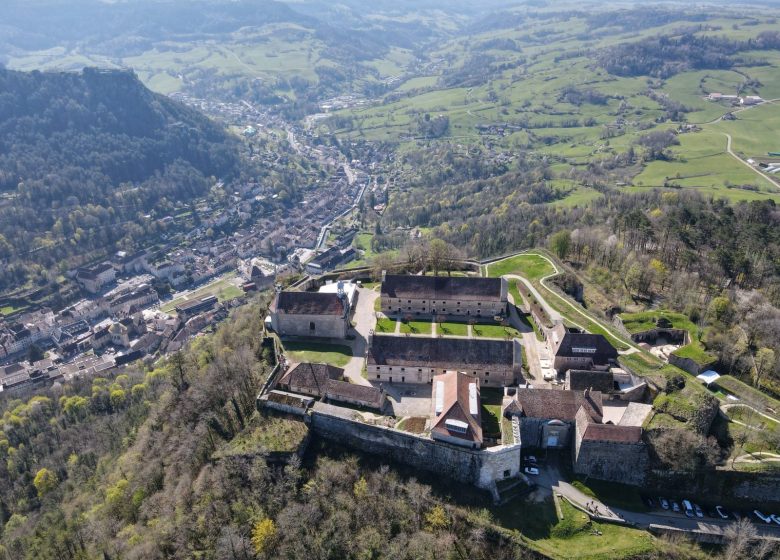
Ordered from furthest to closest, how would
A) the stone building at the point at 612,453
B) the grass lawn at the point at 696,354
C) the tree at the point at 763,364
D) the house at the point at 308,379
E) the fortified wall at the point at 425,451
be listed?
the house at the point at 308,379 < the grass lawn at the point at 696,354 < the tree at the point at 763,364 < the stone building at the point at 612,453 < the fortified wall at the point at 425,451

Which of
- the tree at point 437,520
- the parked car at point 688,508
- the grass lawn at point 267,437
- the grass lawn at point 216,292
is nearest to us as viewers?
the tree at point 437,520

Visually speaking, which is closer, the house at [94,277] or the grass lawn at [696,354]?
the grass lawn at [696,354]

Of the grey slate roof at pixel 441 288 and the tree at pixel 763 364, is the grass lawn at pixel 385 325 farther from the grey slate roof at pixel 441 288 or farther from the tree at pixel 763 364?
the tree at pixel 763 364

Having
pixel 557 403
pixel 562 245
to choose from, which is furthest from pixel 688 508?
pixel 562 245

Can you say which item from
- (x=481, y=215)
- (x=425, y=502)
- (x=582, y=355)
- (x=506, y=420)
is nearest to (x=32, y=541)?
(x=425, y=502)

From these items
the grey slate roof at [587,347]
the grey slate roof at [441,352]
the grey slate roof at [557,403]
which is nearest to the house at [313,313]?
the grey slate roof at [441,352]

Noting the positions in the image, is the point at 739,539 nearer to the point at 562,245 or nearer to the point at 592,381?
the point at 592,381

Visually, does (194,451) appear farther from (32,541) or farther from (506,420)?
(506,420)
